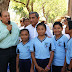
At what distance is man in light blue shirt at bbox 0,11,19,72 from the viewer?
12.2ft

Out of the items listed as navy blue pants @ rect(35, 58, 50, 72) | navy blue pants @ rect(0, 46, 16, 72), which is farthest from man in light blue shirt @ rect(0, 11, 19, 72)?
navy blue pants @ rect(35, 58, 50, 72)

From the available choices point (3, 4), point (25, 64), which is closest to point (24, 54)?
point (25, 64)

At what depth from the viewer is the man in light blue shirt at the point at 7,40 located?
3725mm

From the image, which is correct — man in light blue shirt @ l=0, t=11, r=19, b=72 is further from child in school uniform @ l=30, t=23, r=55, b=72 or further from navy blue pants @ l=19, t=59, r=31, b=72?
child in school uniform @ l=30, t=23, r=55, b=72

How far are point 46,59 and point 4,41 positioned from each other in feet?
3.40

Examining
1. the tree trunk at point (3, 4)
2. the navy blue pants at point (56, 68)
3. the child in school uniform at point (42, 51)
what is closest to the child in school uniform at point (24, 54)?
the child in school uniform at point (42, 51)

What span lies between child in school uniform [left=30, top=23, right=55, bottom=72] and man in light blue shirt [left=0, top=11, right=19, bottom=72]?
0.58 metres

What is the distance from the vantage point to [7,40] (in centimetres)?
380

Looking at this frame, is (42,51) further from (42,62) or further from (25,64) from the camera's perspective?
(25,64)

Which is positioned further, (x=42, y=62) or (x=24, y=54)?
(x=24, y=54)

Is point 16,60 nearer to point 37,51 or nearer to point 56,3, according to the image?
point 37,51

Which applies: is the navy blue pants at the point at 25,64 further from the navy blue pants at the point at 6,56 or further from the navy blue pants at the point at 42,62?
the navy blue pants at the point at 42,62

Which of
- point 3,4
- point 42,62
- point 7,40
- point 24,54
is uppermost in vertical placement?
point 3,4

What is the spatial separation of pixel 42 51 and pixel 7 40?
0.86m
